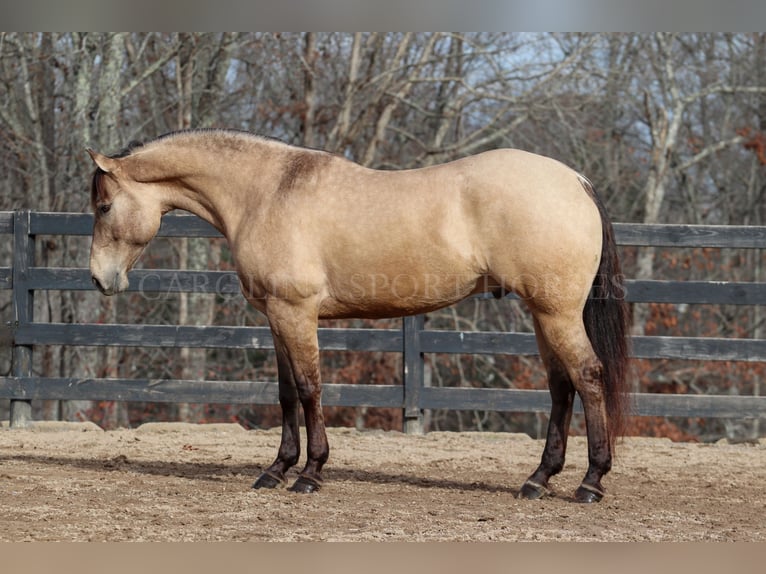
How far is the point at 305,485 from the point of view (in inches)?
188

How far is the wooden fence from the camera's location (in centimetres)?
688

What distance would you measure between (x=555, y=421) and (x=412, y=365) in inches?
99.0

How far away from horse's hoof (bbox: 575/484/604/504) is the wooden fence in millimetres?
2392

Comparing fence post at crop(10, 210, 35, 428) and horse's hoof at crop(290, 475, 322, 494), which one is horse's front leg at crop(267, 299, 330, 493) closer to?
horse's hoof at crop(290, 475, 322, 494)

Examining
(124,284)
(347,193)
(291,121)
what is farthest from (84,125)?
(347,193)

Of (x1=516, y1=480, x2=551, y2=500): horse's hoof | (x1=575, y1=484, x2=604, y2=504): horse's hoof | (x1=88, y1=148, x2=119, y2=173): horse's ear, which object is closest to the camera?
(x1=575, y1=484, x2=604, y2=504): horse's hoof

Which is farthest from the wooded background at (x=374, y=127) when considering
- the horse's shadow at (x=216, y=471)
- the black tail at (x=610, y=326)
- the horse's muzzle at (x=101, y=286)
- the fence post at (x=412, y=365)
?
the black tail at (x=610, y=326)

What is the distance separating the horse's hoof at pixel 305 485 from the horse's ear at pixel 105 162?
209 cm

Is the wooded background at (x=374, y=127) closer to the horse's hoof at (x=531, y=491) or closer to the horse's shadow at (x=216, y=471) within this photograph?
the horse's shadow at (x=216, y=471)

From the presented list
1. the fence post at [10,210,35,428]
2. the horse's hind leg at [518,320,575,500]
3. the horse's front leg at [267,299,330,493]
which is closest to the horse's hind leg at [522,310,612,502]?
the horse's hind leg at [518,320,575,500]

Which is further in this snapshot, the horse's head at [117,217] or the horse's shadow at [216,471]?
the horse's shadow at [216,471]

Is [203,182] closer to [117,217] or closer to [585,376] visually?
[117,217]

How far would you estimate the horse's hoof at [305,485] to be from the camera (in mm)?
4770

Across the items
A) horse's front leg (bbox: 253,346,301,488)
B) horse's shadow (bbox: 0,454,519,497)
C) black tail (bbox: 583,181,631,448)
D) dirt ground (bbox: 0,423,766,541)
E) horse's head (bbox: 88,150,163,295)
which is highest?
horse's head (bbox: 88,150,163,295)
